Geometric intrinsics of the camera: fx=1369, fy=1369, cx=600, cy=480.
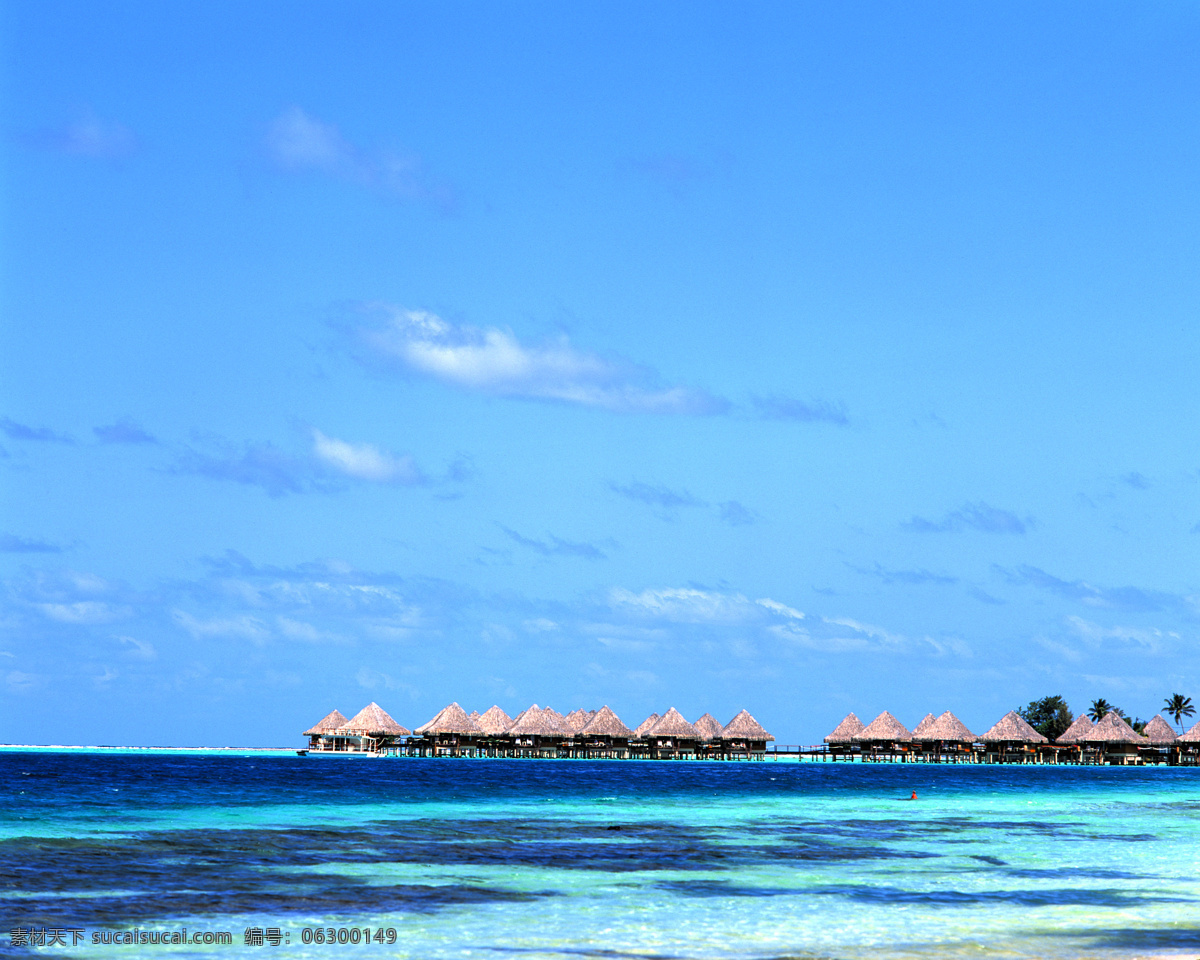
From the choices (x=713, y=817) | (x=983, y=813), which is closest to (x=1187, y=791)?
(x=983, y=813)

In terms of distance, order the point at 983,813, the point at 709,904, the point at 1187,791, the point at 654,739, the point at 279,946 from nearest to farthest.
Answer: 1. the point at 279,946
2. the point at 709,904
3. the point at 983,813
4. the point at 1187,791
5. the point at 654,739

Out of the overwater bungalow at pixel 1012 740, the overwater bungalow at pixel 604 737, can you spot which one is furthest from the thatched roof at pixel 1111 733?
the overwater bungalow at pixel 604 737

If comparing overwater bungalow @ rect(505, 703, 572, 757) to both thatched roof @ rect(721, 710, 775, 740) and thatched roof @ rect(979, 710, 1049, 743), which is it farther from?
thatched roof @ rect(979, 710, 1049, 743)

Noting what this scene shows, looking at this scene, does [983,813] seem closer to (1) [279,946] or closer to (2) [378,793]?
(2) [378,793]

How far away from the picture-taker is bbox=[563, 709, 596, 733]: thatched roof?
9144 centimetres

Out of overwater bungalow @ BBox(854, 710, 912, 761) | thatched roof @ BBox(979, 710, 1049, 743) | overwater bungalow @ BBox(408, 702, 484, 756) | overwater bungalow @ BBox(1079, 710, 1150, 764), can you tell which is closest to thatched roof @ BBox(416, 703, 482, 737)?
overwater bungalow @ BBox(408, 702, 484, 756)

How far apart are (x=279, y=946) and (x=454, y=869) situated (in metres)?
6.92

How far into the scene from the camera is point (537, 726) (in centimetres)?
8925

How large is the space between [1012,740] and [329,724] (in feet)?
161

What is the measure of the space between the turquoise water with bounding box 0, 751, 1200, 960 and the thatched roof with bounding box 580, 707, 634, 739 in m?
49.4

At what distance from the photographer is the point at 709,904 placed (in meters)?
17.5

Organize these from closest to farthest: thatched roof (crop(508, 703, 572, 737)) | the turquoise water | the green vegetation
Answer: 1. the turquoise water
2. thatched roof (crop(508, 703, 572, 737))
3. the green vegetation

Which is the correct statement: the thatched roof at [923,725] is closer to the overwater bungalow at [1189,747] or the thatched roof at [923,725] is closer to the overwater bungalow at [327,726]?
the overwater bungalow at [1189,747]

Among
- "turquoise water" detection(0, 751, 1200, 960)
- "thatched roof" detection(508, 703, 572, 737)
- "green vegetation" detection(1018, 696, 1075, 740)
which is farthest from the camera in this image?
"green vegetation" detection(1018, 696, 1075, 740)
